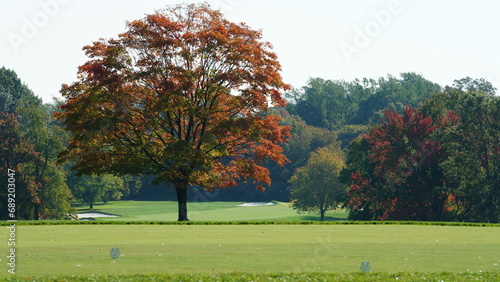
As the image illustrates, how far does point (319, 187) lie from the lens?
78.8m

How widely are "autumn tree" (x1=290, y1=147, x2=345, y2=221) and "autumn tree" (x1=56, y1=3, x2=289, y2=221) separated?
41.5m

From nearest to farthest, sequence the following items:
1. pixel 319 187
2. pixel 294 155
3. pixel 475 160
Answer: pixel 475 160 → pixel 319 187 → pixel 294 155

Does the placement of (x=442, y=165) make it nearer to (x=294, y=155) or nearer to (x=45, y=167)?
(x=45, y=167)

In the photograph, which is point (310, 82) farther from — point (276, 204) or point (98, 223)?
point (98, 223)

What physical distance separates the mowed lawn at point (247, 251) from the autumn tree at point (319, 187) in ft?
181

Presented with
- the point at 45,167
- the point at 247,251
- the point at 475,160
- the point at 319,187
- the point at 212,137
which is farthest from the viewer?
the point at 319,187

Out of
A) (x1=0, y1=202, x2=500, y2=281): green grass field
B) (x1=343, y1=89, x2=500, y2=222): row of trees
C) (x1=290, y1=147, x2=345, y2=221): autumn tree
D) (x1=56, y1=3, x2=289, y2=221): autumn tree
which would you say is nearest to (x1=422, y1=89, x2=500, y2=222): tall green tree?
(x1=343, y1=89, x2=500, y2=222): row of trees

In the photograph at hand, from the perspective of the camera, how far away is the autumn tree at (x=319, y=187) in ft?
257

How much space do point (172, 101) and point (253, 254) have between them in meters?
20.6

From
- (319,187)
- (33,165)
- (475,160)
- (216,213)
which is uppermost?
(33,165)

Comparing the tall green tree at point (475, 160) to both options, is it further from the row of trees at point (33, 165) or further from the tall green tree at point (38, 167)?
the tall green tree at point (38, 167)

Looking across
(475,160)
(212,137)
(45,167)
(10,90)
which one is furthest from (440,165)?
(10,90)

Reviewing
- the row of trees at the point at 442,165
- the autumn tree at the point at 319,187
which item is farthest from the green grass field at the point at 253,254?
the autumn tree at the point at 319,187

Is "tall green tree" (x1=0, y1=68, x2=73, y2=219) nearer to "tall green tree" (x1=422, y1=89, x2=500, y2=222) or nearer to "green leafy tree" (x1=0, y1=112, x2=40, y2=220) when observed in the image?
"green leafy tree" (x1=0, y1=112, x2=40, y2=220)
